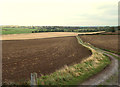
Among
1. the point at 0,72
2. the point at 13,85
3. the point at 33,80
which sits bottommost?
the point at 0,72

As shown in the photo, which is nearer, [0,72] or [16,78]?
[16,78]

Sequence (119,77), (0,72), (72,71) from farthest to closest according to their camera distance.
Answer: (0,72), (72,71), (119,77)

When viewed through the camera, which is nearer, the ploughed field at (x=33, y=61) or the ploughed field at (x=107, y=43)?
the ploughed field at (x=33, y=61)

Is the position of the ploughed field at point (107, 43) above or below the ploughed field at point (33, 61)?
above

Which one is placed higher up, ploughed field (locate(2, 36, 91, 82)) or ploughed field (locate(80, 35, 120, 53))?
ploughed field (locate(80, 35, 120, 53))

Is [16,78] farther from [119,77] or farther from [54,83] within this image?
[119,77]

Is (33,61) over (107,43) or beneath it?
beneath

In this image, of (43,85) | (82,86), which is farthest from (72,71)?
(43,85)

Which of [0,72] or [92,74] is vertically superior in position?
[92,74]

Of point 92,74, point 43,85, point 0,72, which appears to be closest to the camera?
point 43,85

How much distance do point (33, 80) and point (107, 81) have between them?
6141 mm

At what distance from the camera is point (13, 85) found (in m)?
8.09

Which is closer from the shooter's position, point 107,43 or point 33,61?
point 33,61

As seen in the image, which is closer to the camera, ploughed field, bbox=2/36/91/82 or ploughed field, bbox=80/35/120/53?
ploughed field, bbox=2/36/91/82
